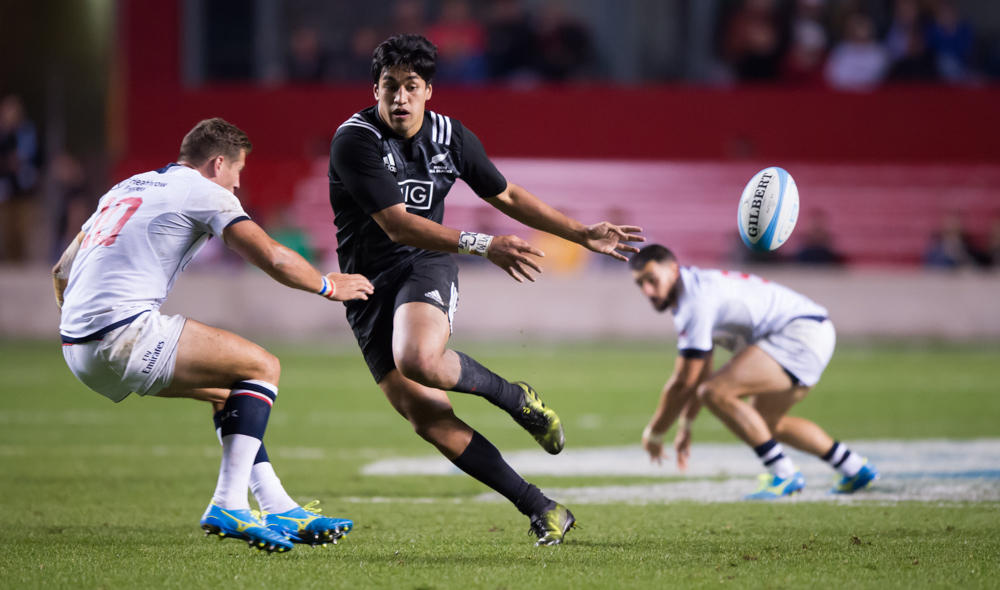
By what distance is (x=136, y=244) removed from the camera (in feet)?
14.6

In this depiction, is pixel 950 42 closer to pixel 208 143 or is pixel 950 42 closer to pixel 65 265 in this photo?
pixel 208 143

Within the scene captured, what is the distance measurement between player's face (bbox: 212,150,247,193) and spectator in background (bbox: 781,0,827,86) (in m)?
16.3

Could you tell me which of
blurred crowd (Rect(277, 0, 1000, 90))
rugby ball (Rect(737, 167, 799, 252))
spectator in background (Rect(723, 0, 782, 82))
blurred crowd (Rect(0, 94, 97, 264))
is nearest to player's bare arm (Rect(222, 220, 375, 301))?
rugby ball (Rect(737, 167, 799, 252))

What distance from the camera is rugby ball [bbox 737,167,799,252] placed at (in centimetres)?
577

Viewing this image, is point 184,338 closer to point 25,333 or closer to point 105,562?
point 105,562

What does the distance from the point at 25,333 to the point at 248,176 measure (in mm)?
4916

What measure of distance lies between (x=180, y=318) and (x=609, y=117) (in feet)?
52.2

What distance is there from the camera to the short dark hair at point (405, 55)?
486 cm

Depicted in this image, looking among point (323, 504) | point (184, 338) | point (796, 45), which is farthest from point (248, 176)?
point (184, 338)

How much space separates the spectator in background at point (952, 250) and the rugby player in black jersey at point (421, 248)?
514 inches

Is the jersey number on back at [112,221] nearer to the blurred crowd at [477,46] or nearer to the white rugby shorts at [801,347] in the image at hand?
the white rugby shorts at [801,347]

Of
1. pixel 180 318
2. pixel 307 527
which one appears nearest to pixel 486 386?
pixel 307 527

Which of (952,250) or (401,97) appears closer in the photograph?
(401,97)

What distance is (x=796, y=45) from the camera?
19.3 metres
